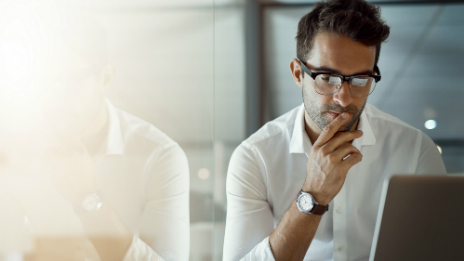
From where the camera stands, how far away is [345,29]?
43.9 inches

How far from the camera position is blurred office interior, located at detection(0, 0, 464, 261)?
0.95 meters

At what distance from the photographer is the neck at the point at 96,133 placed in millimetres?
837

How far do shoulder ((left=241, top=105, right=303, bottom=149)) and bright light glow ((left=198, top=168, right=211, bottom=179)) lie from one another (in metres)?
0.21

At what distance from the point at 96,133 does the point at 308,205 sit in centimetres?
65

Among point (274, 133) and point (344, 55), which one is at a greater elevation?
point (344, 55)

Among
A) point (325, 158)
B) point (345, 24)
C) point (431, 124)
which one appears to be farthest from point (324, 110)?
point (431, 124)

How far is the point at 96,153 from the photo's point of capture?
0.85 metres

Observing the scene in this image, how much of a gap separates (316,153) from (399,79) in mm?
1066

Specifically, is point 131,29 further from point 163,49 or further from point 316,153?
point 316,153

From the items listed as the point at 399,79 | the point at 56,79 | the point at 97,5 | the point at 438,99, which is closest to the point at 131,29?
the point at 97,5

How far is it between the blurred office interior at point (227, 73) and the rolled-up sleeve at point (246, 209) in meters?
0.16

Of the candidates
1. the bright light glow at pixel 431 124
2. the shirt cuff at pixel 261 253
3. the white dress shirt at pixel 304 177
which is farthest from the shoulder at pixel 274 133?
the bright light glow at pixel 431 124

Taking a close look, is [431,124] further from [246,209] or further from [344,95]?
[246,209]

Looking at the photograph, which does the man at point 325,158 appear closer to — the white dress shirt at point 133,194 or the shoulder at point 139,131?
the white dress shirt at point 133,194
